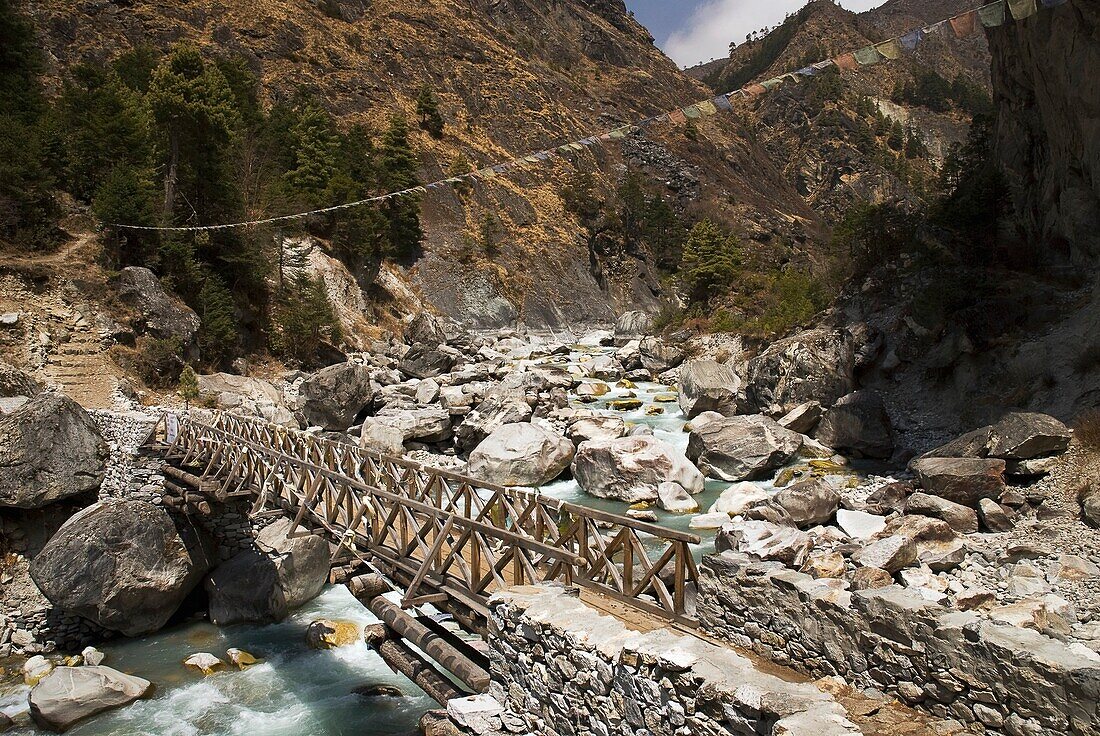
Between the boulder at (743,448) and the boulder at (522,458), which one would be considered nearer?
the boulder at (743,448)

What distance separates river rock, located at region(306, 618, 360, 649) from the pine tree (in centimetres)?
1235

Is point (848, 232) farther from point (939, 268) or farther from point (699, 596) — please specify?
point (699, 596)

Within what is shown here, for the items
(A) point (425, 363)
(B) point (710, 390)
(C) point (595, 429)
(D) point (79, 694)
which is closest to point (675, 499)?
(C) point (595, 429)

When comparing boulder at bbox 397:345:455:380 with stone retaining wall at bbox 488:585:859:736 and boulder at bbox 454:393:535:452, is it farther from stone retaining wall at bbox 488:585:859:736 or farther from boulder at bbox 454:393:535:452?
stone retaining wall at bbox 488:585:859:736

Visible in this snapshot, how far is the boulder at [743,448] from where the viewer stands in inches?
667

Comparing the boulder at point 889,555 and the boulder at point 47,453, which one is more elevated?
the boulder at point 47,453

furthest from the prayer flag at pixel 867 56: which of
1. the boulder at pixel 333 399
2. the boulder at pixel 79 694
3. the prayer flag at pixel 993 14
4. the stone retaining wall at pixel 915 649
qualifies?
the boulder at pixel 333 399

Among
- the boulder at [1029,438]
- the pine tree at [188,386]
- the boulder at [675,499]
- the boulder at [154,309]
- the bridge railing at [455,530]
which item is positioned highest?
the boulder at [154,309]

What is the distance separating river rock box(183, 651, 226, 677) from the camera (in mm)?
10609

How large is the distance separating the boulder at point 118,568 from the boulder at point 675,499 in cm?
993

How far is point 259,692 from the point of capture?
992cm

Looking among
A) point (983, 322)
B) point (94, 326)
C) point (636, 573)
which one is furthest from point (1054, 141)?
point (94, 326)

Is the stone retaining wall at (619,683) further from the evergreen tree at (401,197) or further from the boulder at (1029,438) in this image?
the evergreen tree at (401,197)

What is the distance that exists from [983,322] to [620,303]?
3449 cm
